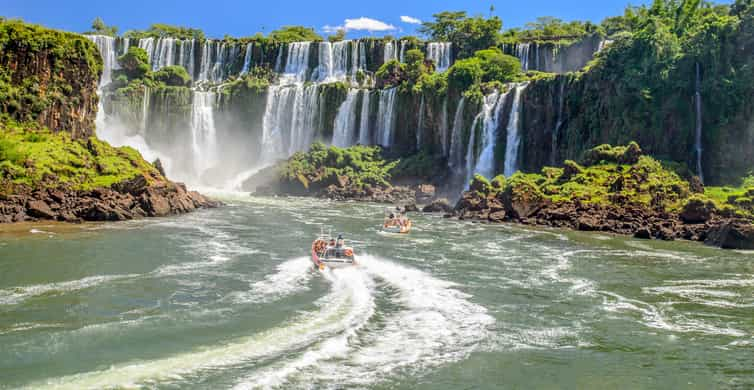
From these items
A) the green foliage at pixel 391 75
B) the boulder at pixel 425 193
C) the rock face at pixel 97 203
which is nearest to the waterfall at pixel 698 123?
the boulder at pixel 425 193

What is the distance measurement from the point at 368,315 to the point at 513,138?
157ft

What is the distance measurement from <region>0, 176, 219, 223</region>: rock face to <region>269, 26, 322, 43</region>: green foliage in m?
62.8

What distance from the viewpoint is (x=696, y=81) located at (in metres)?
57.2

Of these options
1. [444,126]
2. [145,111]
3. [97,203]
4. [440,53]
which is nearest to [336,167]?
[444,126]

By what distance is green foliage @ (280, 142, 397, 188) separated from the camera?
76500 mm

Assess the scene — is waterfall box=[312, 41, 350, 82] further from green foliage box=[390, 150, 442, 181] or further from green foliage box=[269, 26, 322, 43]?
green foliage box=[390, 150, 442, 181]

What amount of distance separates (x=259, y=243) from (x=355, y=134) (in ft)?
157

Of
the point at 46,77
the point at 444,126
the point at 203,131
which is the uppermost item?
the point at 444,126

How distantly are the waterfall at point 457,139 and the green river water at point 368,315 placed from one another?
36.8 metres

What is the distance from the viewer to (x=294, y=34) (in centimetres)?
11944

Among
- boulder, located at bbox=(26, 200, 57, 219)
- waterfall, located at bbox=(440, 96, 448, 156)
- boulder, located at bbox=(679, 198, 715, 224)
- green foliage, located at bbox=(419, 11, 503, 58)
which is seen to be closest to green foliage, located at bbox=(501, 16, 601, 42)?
green foliage, located at bbox=(419, 11, 503, 58)

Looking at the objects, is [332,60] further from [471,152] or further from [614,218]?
[614,218]

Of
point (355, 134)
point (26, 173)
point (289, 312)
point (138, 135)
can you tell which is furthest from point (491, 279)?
point (138, 135)

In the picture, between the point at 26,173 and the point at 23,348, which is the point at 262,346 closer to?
the point at 23,348
